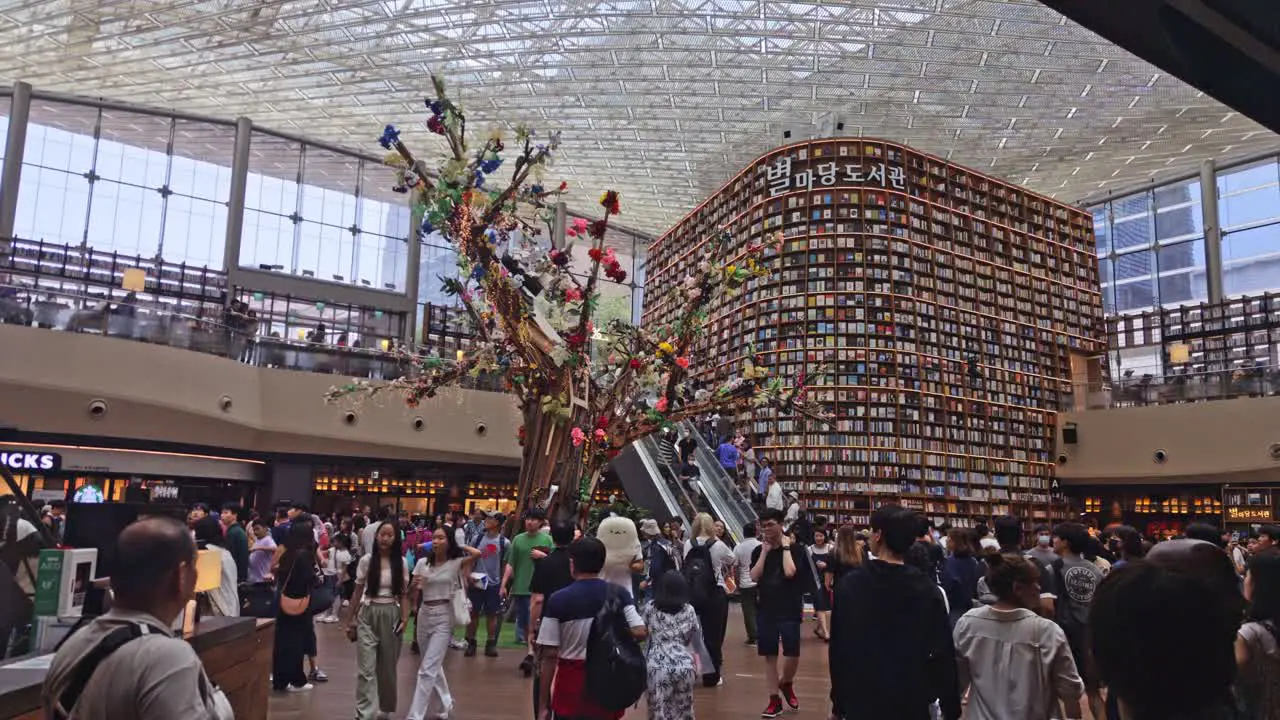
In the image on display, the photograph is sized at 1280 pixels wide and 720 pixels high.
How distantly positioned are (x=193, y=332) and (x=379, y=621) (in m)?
12.8

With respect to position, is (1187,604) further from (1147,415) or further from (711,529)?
(1147,415)

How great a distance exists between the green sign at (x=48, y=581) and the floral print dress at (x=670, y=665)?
244cm

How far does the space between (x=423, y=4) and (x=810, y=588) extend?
652 inches

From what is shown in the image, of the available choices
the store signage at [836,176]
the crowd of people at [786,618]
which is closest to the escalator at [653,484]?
the crowd of people at [786,618]

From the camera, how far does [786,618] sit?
6121 mm

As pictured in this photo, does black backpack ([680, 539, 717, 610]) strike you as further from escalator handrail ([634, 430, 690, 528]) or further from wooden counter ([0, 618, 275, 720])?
escalator handrail ([634, 430, 690, 528])

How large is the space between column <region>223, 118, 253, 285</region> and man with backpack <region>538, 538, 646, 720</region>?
22950 millimetres

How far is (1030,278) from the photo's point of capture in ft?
63.2

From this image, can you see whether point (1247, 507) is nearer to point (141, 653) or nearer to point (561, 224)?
point (561, 224)

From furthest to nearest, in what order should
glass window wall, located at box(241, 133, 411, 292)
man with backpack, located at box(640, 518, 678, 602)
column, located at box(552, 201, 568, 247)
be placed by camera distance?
column, located at box(552, 201, 568, 247)
glass window wall, located at box(241, 133, 411, 292)
man with backpack, located at box(640, 518, 678, 602)

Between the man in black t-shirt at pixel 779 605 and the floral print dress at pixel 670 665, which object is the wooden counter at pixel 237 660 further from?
the man in black t-shirt at pixel 779 605

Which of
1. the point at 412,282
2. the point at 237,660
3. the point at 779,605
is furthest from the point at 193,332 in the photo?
the point at 237,660

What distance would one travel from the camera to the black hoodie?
314 centimetres

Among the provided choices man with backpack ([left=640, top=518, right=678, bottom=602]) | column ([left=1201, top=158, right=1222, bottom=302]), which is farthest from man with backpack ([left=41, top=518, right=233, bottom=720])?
column ([left=1201, top=158, right=1222, bottom=302])
